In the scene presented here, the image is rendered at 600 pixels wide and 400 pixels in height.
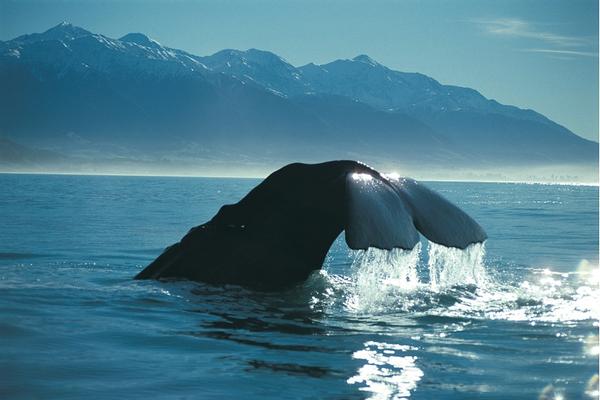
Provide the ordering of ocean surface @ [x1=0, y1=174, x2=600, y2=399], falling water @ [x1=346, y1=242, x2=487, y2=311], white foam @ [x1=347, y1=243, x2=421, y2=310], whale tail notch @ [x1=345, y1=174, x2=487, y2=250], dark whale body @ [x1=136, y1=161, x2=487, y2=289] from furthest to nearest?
1. white foam @ [x1=347, y1=243, x2=421, y2=310]
2. falling water @ [x1=346, y1=242, x2=487, y2=311]
3. dark whale body @ [x1=136, y1=161, x2=487, y2=289]
4. whale tail notch @ [x1=345, y1=174, x2=487, y2=250]
5. ocean surface @ [x1=0, y1=174, x2=600, y2=399]

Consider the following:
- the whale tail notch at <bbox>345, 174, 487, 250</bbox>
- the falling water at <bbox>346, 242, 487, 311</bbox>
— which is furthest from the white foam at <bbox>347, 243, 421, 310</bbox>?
the whale tail notch at <bbox>345, 174, 487, 250</bbox>

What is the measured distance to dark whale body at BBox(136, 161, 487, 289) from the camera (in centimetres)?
691

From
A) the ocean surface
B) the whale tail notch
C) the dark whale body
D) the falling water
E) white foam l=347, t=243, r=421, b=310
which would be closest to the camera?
the ocean surface

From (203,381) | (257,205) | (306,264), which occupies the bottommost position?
(203,381)

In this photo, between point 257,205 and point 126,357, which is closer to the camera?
point 126,357

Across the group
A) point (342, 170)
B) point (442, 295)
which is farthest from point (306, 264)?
point (442, 295)

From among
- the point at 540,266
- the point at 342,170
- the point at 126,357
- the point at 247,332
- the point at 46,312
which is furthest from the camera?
the point at 540,266

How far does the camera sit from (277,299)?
8367 mm

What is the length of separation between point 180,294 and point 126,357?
7.65 feet

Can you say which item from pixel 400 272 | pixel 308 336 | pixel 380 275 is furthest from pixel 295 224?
pixel 380 275

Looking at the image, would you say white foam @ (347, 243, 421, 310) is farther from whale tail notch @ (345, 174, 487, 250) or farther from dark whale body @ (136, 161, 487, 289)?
dark whale body @ (136, 161, 487, 289)

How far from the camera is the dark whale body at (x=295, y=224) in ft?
22.7

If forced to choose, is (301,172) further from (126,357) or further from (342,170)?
(126,357)

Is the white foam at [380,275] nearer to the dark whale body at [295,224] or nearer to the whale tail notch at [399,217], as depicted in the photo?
the whale tail notch at [399,217]
